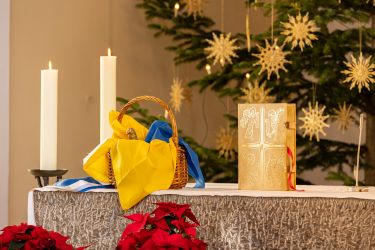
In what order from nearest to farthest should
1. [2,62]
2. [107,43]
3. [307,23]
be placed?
[2,62]
[307,23]
[107,43]

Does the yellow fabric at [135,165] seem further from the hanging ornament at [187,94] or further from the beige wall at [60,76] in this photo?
the hanging ornament at [187,94]

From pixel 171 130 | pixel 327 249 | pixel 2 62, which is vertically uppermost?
pixel 2 62

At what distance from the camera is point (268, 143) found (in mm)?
1867

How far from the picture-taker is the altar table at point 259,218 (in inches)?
67.7

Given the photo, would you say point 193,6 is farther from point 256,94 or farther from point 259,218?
point 259,218

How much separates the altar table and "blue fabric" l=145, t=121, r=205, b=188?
149mm

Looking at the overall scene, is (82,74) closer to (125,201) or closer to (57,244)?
(125,201)

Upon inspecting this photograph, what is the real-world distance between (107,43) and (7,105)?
0.73 metres

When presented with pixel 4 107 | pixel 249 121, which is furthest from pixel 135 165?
pixel 4 107

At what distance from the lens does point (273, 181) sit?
6.12 ft

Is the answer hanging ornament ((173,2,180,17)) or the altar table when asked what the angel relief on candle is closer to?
the altar table

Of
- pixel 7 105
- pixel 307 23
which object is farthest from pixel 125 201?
pixel 307 23

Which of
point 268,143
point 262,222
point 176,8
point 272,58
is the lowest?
point 262,222

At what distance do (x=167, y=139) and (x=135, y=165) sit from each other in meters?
0.16
